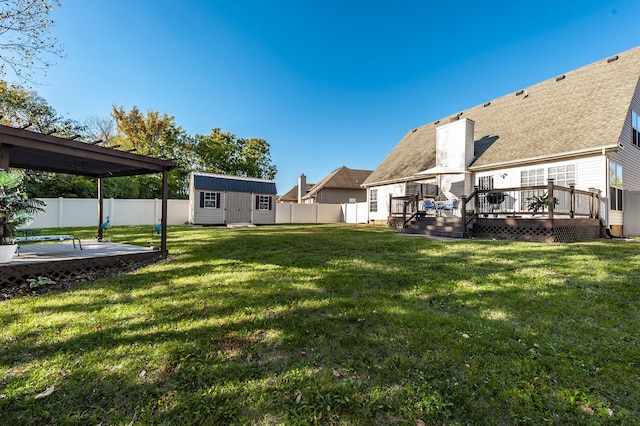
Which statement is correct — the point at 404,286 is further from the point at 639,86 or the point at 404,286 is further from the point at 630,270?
the point at 639,86

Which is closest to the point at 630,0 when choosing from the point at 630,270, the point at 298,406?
the point at 630,270

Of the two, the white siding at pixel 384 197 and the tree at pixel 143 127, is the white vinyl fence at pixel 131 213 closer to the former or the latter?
the white siding at pixel 384 197

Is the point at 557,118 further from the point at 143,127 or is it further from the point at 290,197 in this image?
the point at 290,197

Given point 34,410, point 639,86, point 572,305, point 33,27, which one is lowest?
point 34,410

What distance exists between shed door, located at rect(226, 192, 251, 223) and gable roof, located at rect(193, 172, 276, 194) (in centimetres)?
41

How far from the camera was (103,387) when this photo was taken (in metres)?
1.95

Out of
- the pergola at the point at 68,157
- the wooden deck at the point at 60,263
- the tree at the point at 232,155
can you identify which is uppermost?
the tree at the point at 232,155

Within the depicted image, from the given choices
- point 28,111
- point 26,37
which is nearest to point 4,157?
point 26,37

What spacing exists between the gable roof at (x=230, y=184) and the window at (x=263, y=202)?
37 cm

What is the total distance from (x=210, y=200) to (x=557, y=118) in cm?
1864

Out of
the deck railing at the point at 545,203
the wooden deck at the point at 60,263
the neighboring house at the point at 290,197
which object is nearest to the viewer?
the wooden deck at the point at 60,263

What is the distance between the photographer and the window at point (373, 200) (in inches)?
760

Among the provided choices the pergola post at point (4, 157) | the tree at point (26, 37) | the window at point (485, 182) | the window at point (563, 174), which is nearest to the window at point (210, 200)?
the tree at point (26, 37)

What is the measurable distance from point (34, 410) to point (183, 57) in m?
17.1
